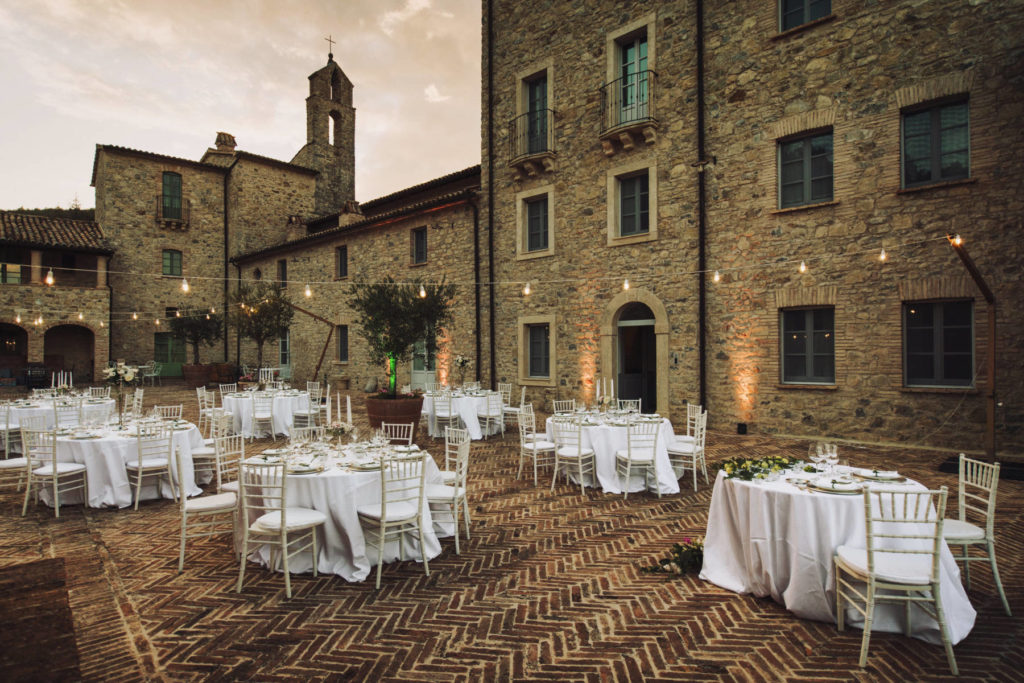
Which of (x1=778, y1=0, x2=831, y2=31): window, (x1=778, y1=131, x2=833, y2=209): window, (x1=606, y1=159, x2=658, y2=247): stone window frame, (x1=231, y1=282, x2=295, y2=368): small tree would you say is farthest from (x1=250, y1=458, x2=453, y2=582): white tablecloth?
(x1=231, y1=282, x2=295, y2=368): small tree

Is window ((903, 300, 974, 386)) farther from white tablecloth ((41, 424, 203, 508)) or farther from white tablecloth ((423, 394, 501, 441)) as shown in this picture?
white tablecloth ((41, 424, 203, 508))

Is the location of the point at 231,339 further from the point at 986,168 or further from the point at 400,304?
the point at 986,168

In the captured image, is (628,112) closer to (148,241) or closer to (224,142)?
(148,241)

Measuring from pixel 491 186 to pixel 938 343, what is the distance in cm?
1008

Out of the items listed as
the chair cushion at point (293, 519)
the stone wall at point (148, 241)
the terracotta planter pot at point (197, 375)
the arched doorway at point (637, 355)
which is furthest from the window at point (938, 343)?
the stone wall at point (148, 241)

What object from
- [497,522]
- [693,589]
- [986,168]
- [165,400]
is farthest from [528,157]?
[165,400]

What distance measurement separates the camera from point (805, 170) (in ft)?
29.1

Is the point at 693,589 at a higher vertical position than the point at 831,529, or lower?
lower

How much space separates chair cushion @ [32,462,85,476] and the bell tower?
70.4ft

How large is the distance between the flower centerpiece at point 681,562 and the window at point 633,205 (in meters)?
8.03

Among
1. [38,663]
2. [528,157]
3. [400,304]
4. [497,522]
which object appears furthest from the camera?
[528,157]

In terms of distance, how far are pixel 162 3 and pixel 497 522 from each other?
42.6 feet

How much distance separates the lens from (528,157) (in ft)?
40.1

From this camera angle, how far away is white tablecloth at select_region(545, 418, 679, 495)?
6.13 m
